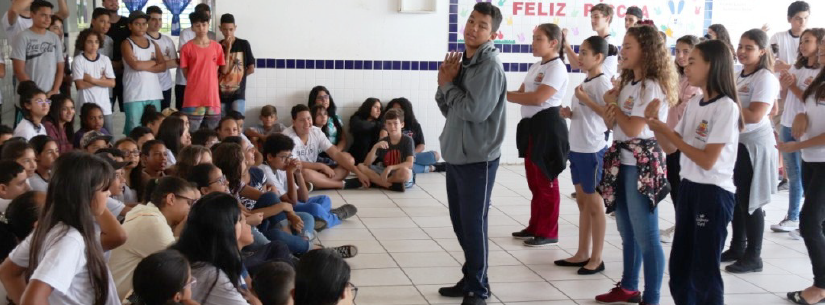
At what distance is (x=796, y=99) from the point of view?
20.4 ft

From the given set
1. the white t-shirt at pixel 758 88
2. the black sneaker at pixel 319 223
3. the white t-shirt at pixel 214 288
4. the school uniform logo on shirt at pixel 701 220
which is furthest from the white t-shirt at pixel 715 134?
the black sneaker at pixel 319 223

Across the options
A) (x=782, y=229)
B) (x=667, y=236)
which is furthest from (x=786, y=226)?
(x=667, y=236)

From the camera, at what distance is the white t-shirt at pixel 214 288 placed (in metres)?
2.90

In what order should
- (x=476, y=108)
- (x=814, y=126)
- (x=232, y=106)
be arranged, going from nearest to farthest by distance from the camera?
(x=476, y=108) < (x=814, y=126) < (x=232, y=106)

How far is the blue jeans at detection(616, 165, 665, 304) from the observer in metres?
4.05

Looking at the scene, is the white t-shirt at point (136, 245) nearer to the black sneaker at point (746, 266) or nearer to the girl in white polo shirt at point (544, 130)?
the girl in white polo shirt at point (544, 130)

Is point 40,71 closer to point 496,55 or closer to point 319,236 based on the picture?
point 319,236

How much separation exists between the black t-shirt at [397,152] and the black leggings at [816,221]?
3.82 meters

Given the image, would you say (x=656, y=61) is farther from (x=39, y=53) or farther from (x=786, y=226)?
(x=39, y=53)

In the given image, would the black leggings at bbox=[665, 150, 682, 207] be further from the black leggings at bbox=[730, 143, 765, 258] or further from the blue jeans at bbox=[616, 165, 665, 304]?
the blue jeans at bbox=[616, 165, 665, 304]

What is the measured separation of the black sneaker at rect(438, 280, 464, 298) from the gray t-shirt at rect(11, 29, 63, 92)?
4171mm

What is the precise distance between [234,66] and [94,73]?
137 cm

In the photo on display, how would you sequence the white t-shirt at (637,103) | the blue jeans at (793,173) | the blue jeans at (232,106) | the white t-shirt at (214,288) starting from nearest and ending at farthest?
the white t-shirt at (214,288) → the white t-shirt at (637,103) → the blue jeans at (793,173) → the blue jeans at (232,106)

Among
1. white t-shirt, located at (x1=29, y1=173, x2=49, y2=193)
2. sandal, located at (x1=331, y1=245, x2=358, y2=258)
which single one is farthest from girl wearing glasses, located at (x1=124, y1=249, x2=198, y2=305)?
sandal, located at (x1=331, y1=245, x2=358, y2=258)
